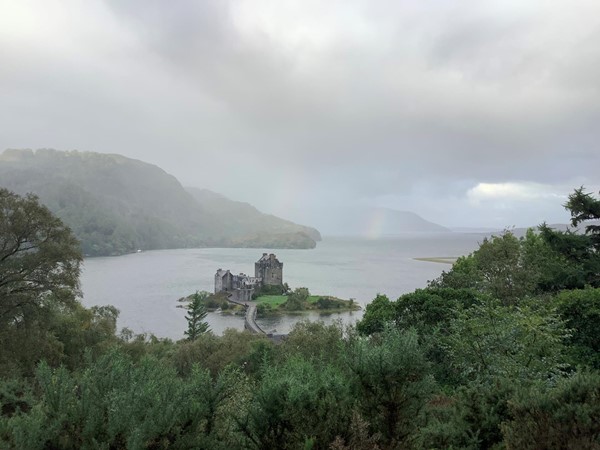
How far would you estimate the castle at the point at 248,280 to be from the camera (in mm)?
89625

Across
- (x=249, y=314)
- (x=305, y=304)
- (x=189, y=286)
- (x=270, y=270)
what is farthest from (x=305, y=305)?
(x=189, y=286)

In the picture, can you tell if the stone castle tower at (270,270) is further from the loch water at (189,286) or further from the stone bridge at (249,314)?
the stone bridge at (249,314)

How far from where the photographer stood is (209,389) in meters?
5.72

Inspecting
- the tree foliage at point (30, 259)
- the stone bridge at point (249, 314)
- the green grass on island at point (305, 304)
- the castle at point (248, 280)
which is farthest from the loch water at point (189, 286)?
the tree foliage at point (30, 259)

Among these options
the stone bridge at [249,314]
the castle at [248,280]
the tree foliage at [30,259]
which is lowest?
the stone bridge at [249,314]

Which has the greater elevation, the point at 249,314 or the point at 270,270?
the point at 270,270

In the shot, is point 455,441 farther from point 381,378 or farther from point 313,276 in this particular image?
point 313,276

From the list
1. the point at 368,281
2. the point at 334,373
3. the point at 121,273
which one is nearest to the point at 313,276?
the point at 368,281

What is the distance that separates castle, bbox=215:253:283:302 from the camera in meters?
89.6

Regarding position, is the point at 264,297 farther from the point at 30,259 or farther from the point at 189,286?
the point at 30,259

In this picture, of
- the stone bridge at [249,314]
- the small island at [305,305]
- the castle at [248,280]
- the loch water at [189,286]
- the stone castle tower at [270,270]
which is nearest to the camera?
the stone bridge at [249,314]

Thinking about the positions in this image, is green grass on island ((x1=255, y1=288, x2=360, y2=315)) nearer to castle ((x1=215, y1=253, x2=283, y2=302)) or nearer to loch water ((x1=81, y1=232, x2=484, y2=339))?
loch water ((x1=81, y1=232, x2=484, y2=339))

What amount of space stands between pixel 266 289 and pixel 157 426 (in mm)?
91316

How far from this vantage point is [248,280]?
94.6m
